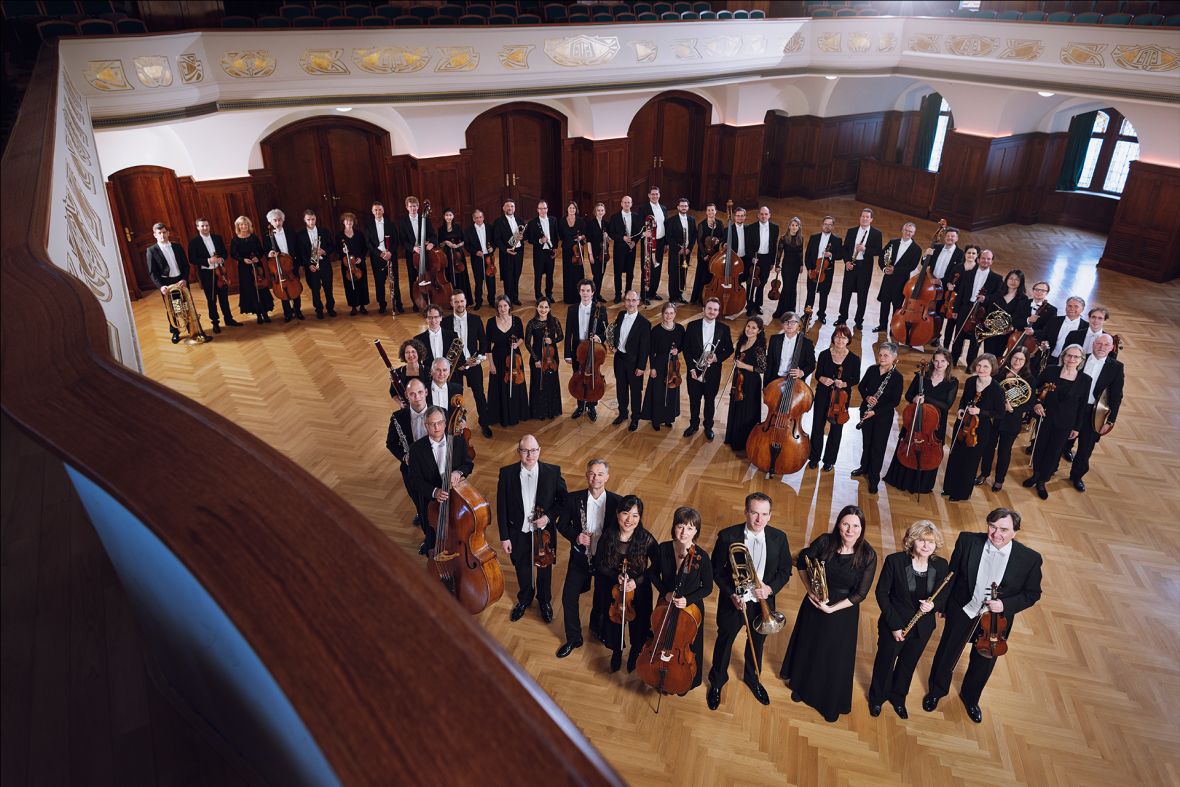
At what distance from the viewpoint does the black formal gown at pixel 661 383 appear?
26.3 ft

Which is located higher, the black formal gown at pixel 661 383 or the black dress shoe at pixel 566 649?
the black formal gown at pixel 661 383

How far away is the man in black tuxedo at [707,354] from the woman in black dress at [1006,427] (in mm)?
2545

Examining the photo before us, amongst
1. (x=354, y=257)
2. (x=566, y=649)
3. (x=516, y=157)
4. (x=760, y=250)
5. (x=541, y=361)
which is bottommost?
(x=566, y=649)

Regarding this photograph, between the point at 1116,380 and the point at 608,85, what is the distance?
8.81 meters

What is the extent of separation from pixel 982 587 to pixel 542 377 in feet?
15.9

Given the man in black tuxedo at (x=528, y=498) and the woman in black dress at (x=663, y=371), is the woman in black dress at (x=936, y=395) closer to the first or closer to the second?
the woman in black dress at (x=663, y=371)

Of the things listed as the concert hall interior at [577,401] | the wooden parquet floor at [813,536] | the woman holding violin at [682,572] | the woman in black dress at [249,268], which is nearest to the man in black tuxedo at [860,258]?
the concert hall interior at [577,401]

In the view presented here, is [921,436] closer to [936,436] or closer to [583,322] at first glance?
[936,436]

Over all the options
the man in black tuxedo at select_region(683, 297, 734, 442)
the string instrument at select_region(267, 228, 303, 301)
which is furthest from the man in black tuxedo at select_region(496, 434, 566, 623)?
the string instrument at select_region(267, 228, 303, 301)

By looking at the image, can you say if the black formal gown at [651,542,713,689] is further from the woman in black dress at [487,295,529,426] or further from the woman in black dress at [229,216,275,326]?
the woman in black dress at [229,216,275,326]

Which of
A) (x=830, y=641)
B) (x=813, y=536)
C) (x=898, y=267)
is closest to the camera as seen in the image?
(x=830, y=641)

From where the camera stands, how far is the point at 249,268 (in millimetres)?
10695

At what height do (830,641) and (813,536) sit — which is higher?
(830,641)

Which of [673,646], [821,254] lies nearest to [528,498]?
[673,646]
